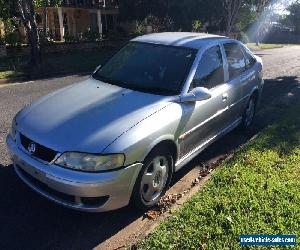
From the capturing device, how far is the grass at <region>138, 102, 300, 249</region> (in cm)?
368

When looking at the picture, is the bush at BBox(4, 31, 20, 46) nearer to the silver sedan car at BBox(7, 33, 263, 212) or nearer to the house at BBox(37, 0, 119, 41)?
the house at BBox(37, 0, 119, 41)

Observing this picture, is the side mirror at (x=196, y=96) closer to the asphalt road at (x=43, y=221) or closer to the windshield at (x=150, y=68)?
the windshield at (x=150, y=68)

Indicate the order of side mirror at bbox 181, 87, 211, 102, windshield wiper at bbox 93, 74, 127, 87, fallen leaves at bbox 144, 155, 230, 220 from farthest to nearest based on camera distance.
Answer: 1. windshield wiper at bbox 93, 74, 127, 87
2. side mirror at bbox 181, 87, 211, 102
3. fallen leaves at bbox 144, 155, 230, 220

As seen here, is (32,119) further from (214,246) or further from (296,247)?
(296,247)

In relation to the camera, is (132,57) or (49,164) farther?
(132,57)

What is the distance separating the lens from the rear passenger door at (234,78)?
5.78 meters

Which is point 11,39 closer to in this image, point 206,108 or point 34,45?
point 34,45

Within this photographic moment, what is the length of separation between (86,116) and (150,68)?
132 centimetres

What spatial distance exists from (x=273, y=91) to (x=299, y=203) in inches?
285

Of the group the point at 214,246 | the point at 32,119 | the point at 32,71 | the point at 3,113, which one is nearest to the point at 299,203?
the point at 214,246

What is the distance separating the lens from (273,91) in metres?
11.1

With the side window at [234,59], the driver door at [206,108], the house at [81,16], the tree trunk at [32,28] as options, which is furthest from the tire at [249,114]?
the house at [81,16]

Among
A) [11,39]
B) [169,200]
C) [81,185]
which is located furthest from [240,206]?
[11,39]

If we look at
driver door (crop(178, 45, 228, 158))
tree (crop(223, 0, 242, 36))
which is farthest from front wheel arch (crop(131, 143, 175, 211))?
tree (crop(223, 0, 242, 36))
